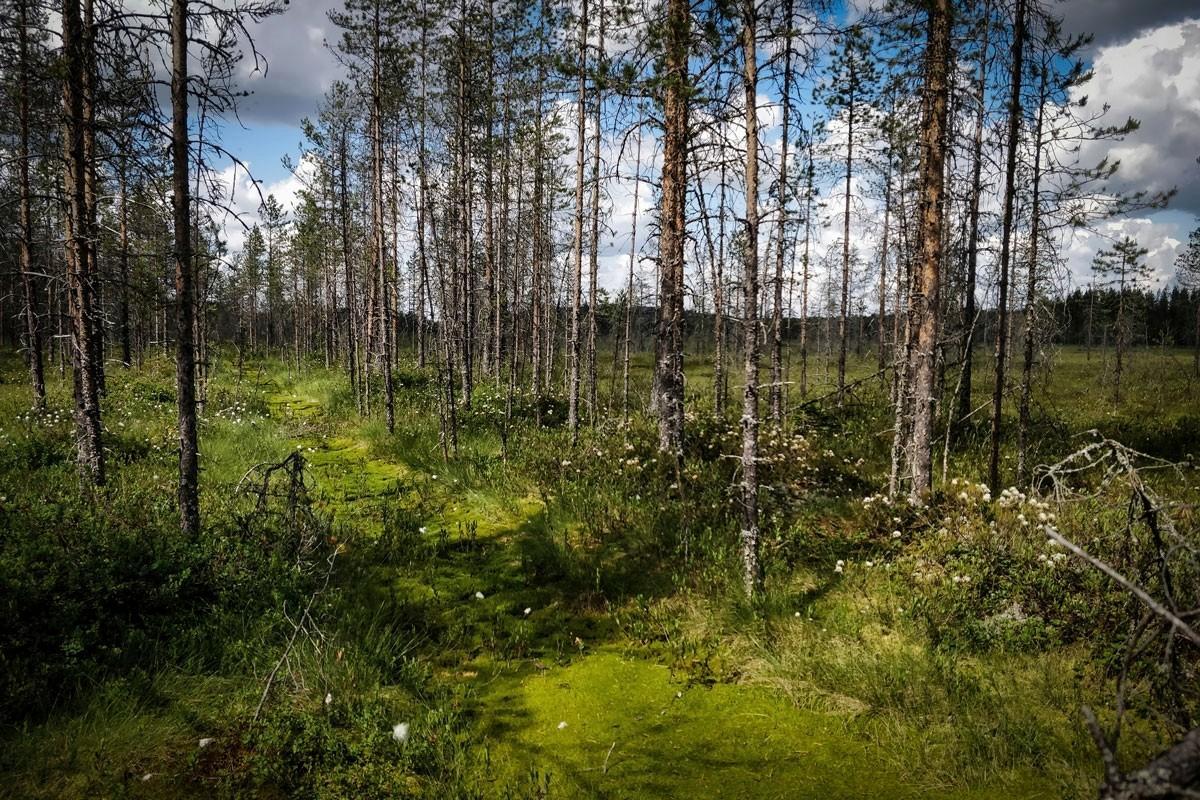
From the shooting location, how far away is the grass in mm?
4000

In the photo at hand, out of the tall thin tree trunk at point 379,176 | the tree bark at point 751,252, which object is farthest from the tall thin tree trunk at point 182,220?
the tall thin tree trunk at point 379,176

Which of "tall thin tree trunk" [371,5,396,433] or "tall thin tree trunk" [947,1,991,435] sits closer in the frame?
"tall thin tree trunk" [947,1,991,435]

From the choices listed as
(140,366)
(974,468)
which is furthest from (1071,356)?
(140,366)

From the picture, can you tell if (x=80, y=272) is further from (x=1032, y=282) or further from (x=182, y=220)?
(x=1032, y=282)

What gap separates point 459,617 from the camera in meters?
6.48

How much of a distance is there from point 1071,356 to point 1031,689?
259ft

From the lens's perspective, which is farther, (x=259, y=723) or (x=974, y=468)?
(x=974, y=468)

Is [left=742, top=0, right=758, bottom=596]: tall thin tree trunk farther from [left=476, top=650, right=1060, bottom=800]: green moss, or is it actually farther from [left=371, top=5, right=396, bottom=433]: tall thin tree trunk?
[left=371, top=5, right=396, bottom=433]: tall thin tree trunk

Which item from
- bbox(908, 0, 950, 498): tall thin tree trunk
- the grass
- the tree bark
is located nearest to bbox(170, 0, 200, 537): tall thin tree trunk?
the grass

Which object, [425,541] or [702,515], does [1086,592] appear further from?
[425,541]

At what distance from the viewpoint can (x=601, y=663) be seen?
5715 millimetres

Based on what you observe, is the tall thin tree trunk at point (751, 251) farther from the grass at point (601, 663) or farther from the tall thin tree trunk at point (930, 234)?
the tall thin tree trunk at point (930, 234)

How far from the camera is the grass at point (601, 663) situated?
4.00 m

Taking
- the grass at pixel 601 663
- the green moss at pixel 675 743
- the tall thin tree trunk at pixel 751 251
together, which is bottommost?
the green moss at pixel 675 743
